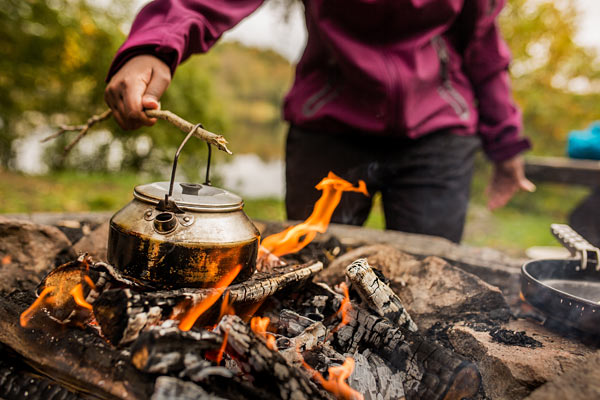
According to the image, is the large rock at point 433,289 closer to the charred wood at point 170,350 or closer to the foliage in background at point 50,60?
the charred wood at point 170,350

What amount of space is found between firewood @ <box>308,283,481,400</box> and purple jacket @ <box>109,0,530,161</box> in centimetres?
114

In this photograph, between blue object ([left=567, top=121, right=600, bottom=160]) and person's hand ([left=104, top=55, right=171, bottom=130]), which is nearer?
person's hand ([left=104, top=55, right=171, bottom=130])

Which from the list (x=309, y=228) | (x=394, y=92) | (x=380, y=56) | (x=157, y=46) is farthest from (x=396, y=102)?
(x=157, y=46)

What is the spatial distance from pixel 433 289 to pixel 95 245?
5.35 ft

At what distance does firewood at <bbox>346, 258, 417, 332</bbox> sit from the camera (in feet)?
5.24

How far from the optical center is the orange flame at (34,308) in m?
1.40

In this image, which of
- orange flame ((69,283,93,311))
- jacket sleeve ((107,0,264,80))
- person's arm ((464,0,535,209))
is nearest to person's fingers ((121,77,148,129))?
jacket sleeve ((107,0,264,80))

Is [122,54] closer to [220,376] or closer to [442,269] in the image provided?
[220,376]

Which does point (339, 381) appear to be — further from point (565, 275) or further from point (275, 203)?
point (275, 203)

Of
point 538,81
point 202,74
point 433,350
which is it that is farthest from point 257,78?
point 433,350

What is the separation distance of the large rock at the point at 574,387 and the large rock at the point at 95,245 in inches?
72.3

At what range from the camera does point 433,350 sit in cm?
144

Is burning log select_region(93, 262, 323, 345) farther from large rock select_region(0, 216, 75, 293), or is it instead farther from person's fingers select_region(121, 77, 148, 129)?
large rock select_region(0, 216, 75, 293)

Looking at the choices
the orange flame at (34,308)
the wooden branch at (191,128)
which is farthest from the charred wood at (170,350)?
the wooden branch at (191,128)
